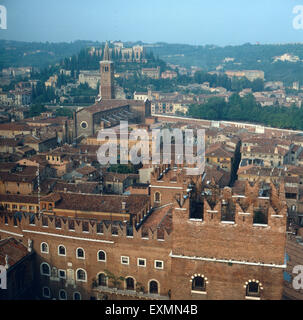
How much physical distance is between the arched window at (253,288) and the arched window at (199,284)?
0.95 metres

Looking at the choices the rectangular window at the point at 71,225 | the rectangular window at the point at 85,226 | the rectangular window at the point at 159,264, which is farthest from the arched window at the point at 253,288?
the rectangular window at the point at 71,225

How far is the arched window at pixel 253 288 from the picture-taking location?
9.98 m

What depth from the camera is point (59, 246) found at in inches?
583

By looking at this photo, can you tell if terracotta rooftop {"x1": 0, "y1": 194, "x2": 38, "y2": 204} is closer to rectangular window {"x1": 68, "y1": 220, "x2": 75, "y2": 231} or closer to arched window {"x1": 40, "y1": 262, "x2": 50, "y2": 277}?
arched window {"x1": 40, "y1": 262, "x2": 50, "y2": 277}

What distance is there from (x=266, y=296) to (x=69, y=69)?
73786mm

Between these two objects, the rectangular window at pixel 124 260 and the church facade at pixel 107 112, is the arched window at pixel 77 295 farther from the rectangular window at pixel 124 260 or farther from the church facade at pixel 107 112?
the church facade at pixel 107 112

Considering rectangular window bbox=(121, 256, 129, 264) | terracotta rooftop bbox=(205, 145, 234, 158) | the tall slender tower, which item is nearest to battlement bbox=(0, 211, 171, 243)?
rectangular window bbox=(121, 256, 129, 264)

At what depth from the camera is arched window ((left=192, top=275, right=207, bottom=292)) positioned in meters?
10.3

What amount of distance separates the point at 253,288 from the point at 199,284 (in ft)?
3.93

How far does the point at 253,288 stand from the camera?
10102 mm

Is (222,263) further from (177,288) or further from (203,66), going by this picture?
(203,66)

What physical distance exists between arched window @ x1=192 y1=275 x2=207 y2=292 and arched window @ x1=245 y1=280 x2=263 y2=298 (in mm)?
953

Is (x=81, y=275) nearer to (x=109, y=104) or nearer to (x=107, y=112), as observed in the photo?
(x=107, y=112)
